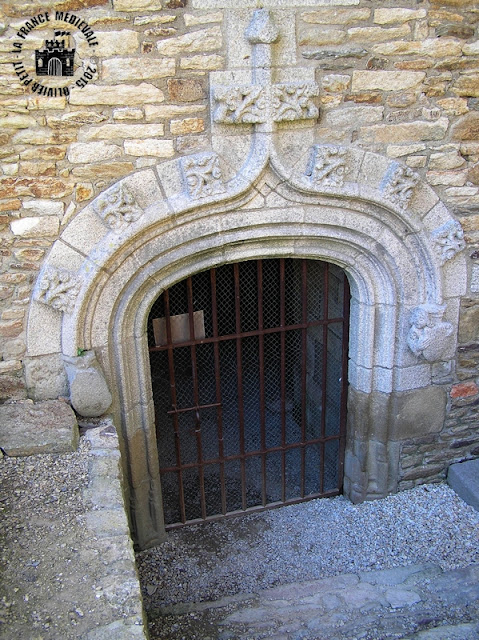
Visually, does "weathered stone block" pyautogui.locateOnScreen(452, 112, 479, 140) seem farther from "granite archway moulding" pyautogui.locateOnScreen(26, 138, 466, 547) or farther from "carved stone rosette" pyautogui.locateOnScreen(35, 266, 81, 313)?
"carved stone rosette" pyautogui.locateOnScreen(35, 266, 81, 313)

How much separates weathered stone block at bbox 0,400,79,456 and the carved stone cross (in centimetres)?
180

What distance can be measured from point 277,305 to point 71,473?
1.94 m

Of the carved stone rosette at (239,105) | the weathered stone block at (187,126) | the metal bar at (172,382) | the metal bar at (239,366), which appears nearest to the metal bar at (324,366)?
the metal bar at (239,366)

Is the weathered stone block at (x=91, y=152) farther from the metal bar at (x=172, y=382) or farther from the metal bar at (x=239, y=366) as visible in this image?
the metal bar at (x=239, y=366)

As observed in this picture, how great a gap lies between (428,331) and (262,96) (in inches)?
70.7

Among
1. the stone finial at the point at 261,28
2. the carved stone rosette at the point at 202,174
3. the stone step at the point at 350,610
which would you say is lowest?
the stone step at the point at 350,610

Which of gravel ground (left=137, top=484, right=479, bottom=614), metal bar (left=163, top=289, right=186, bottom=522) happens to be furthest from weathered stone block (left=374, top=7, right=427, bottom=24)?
gravel ground (left=137, top=484, right=479, bottom=614)

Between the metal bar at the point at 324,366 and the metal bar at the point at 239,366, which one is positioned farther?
the metal bar at the point at 324,366

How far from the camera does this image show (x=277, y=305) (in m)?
4.33

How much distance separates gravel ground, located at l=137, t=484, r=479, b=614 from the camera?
386cm

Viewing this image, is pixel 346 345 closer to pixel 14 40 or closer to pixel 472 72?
pixel 472 72

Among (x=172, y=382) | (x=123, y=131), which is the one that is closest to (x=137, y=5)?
(x=123, y=131)

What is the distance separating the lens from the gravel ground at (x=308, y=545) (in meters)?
3.86

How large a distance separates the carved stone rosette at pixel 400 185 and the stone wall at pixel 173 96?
0.09 m
